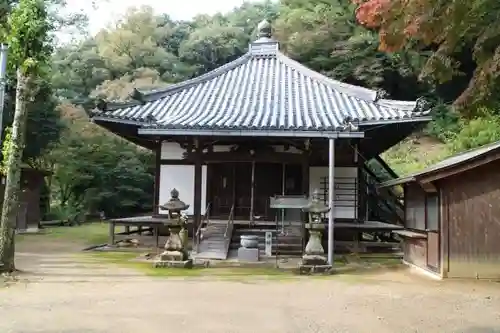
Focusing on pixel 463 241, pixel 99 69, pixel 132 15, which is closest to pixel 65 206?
pixel 99 69

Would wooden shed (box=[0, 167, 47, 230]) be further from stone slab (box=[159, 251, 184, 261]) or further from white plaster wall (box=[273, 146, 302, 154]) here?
stone slab (box=[159, 251, 184, 261])

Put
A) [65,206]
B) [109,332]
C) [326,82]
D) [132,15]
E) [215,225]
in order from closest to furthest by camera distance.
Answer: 1. [109,332]
2. [215,225]
3. [326,82]
4. [65,206]
5. [132,15]

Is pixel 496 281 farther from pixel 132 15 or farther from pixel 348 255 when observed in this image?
pixel 132 15

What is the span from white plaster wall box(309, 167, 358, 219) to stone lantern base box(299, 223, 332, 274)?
4.12 m

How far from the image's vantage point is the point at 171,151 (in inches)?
569

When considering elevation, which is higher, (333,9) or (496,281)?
(333,9)

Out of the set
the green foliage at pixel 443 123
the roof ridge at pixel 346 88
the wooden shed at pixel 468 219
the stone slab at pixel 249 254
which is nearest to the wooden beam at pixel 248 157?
the stone slab at pixel 249 254

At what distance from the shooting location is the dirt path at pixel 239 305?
5.50m

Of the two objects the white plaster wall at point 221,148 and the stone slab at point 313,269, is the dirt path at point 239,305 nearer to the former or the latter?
the stone slab at point 313,269

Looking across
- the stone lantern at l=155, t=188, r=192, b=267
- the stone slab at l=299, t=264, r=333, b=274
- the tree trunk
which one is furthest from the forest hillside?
the stone lantern at l=155, t=188, r=192, b=267

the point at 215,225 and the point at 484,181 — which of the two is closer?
the point at 484,181

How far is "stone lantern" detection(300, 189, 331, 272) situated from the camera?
386 inches

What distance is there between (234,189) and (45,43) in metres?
6.88

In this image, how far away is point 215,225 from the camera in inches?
535
